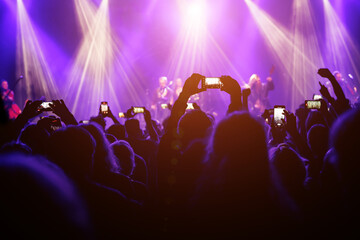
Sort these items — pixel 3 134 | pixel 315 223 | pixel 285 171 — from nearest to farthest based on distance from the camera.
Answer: pixel 315 223
pixel 285 171
pixel 3 134

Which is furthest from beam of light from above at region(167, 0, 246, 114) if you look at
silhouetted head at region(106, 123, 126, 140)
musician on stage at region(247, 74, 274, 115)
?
silhouetted head at region(106, 123, 126, 140)

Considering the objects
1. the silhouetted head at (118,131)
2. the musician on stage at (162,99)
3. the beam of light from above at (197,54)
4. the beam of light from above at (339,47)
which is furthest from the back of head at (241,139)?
the beam of light from above at (197,54)

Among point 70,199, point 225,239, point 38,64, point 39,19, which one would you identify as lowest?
point 225,239

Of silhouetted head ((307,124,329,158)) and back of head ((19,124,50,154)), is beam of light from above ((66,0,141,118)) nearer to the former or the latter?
back of head ((19,124,50,154))

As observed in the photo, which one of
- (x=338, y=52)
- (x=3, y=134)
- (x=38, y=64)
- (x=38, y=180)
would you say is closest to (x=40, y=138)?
(x=3, y=134)

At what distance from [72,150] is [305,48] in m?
14.2

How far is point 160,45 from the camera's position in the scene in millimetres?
15617

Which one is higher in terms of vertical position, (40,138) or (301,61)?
(301,61)

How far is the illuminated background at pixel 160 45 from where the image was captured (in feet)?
40.2

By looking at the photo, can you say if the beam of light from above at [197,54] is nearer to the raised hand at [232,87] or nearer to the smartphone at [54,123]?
the smartphone at [54,123]

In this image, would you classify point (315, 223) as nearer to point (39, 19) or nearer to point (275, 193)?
point (275, 193)

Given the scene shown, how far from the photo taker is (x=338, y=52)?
1280 centimetres

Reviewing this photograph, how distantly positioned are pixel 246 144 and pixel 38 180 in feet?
2.82

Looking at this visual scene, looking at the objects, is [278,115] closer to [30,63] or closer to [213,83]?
[213,83]
